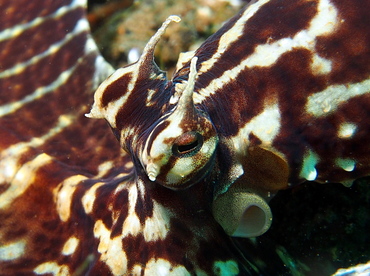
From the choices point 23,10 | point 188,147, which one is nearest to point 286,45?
point 188,147

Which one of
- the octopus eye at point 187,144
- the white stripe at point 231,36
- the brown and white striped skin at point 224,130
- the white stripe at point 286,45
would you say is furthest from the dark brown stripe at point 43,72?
the octopus eye at point 187,144

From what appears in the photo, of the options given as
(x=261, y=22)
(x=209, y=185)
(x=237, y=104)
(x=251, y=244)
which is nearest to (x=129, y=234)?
(x=209, y=185)

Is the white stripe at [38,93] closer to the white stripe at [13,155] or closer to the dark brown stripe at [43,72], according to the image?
the dark brown stripe at [43,72]

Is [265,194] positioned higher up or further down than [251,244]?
higher up

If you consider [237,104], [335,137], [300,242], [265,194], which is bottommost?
[300,242]

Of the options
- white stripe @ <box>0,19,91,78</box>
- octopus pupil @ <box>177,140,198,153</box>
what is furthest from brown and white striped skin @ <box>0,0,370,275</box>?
white stripe @ <box>0,19,91,78</box>

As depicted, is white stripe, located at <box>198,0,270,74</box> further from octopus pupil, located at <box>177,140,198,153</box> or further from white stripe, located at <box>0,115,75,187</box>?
white stripe, located at <box>0,115,75,187</box>

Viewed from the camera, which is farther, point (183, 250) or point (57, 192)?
point (57, 192)

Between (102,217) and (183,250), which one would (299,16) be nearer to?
(183,250)
